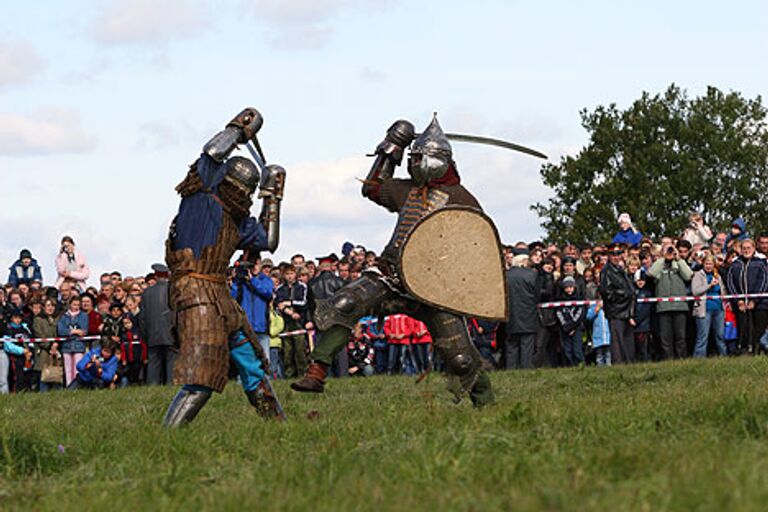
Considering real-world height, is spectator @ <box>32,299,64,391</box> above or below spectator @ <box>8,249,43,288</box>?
below

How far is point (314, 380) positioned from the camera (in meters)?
8.84

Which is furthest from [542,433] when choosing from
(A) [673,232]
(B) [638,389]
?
(A) [673,232]

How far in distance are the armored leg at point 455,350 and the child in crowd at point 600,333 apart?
25.1ft

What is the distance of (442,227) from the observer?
900cm

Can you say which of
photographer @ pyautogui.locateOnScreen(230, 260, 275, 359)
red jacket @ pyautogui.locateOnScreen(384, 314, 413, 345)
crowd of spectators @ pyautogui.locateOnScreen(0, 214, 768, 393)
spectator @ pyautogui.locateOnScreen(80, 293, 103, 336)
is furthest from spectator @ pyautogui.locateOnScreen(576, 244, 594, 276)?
spectator @ pyautogui.locateOnScreen(80, 293, 103, 336)

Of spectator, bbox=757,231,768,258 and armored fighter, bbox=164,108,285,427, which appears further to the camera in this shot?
spectator, bbox=757,231,768,258

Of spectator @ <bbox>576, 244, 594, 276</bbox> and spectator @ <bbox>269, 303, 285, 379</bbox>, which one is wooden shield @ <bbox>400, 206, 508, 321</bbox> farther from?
spectator @ <bbox>269, 303, 285, 379</bbox>

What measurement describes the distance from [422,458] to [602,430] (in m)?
1.18

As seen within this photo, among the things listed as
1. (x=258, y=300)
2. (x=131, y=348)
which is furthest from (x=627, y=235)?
(x=131, y=348)

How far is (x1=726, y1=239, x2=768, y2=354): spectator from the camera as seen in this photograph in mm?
16406

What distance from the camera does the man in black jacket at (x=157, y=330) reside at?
657 inches

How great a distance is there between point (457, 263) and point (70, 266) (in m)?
12.4

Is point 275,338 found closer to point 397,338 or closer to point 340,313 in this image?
point 397,338

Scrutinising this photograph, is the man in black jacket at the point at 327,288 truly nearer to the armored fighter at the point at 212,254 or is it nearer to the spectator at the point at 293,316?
the spectator at the point at 293,316
